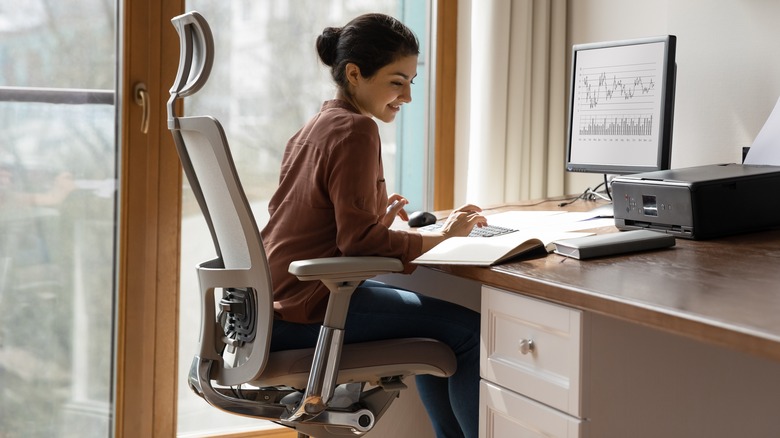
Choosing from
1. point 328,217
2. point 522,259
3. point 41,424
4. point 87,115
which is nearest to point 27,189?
point 87,115

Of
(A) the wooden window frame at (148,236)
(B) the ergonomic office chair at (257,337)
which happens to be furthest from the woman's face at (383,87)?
(A) the wooden window frame at (148,236)

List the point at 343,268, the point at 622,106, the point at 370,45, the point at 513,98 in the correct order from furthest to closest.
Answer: the point at 513,98 < the point at 622,106 < the point at 370,45 < the point at 343,268

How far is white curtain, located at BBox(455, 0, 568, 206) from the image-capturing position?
2689 mm

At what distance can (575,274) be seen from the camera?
1290mm

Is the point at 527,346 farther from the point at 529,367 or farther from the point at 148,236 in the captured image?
the point at 148,236

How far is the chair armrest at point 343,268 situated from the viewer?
1406 millimetres

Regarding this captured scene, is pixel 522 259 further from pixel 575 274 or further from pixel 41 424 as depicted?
pixel 41 424

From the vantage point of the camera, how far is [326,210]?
162 centimetres

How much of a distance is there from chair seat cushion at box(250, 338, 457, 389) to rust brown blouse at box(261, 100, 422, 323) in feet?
0.28

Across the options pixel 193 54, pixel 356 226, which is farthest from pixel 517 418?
pixel 193 54

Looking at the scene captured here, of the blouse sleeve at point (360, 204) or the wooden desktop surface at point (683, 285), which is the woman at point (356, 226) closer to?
the blouse sleeve at point (360, 204)

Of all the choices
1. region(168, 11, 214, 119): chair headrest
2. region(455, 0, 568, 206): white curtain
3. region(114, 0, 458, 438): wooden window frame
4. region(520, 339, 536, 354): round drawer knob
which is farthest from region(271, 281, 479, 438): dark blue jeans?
region(455, 0, 568, 206): white curtain

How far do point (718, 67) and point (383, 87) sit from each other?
0.96 meters

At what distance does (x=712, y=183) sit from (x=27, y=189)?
172 centimetres
